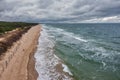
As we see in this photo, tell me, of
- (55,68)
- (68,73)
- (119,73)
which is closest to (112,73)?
(119,73)

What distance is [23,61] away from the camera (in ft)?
100

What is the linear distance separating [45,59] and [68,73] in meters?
8.20

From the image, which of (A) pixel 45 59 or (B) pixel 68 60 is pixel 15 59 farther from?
(B) pixel 68 60

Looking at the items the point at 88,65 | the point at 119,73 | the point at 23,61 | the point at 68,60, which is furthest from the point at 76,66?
the point at 23,61

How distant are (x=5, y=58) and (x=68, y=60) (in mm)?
10744

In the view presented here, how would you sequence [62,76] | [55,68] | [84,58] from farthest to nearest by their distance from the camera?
[84,58], [55,68], [62,76]

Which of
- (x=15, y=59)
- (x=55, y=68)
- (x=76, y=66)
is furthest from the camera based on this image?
(x=15, y=59)

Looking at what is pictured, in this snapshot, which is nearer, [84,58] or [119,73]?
[119,73]

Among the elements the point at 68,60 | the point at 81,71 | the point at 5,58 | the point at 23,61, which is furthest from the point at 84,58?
the point at 5,58

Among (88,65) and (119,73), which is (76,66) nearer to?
(88,65)

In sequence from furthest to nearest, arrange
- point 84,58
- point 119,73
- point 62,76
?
point 84,58 → point 119,73 → point 62,76

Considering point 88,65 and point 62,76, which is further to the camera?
point 88,65

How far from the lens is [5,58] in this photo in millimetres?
31781

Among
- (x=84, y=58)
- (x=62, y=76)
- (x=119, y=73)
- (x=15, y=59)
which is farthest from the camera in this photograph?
(x=84, y=58)
